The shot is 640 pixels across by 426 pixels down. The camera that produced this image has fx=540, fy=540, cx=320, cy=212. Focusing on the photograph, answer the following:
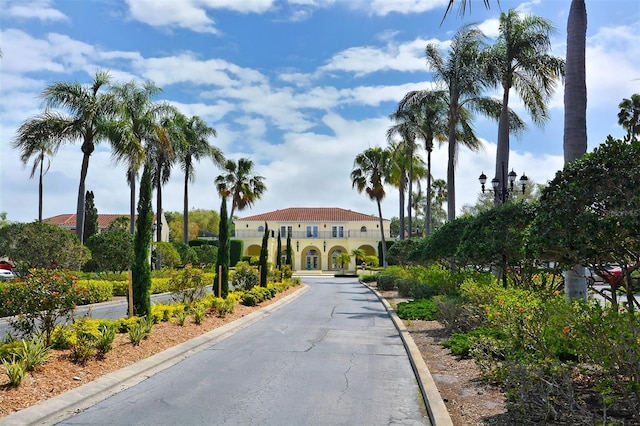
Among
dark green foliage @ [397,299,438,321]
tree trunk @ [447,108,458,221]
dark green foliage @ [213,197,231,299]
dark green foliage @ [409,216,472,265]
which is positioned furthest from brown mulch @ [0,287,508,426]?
tree trunk @ [447,108,458,221]

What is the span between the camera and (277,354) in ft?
34.7

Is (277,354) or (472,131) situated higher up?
(472,131)

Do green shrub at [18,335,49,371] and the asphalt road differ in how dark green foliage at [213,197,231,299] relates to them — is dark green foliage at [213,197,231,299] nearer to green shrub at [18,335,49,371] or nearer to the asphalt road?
the asphalt road

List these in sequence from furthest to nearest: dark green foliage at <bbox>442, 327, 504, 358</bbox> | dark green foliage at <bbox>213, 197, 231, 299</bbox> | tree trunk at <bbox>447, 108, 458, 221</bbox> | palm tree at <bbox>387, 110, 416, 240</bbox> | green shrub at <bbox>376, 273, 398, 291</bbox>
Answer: palm tree at <bbox>387, 110, 416, 240</bbox> → green shrub at <bbox>376, 273, 398, 291</bbox> → tree trunk at <bbox>447, 108, 458, 221</bbox> → dark green foliage at <bbox>213, 197, 231, 299</bbox> → dark green foliage at <bbox>442, 327, 504, 358</bbox>

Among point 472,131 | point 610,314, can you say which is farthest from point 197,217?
point 610,314

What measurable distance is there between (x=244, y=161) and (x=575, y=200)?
47.2m

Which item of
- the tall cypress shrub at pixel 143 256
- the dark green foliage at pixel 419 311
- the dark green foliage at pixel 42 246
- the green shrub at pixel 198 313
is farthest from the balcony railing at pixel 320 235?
the tall cypress shrub at pixel 143 256

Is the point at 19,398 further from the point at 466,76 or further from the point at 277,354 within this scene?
the point at 466,76

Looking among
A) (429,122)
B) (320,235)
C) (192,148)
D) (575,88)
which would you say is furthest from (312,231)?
(575,88)

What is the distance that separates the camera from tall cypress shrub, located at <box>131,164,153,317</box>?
13125mm

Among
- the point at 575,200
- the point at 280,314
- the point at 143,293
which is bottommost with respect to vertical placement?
the point at 280,314

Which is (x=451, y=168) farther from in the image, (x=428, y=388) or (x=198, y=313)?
(x=428, y=388)

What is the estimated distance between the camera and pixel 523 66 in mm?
22172

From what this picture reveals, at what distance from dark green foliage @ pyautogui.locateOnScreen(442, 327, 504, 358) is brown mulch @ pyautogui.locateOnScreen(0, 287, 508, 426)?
0.15m
